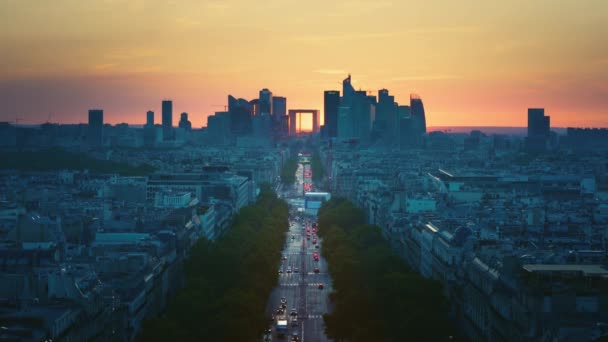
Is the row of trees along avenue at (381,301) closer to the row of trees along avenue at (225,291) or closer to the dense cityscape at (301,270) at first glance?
the dense cityscape at (301,270)

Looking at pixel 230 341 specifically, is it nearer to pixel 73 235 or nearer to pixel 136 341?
pixel 136 341

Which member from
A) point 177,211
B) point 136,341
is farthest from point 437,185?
point 136,341

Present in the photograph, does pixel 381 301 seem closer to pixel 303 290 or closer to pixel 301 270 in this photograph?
pixel 303 290

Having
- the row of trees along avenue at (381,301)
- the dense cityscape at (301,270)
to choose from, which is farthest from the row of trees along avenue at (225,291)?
the row of trees along avenue at (381,301)

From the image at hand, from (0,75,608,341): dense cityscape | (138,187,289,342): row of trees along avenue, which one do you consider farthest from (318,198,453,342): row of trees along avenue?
(138,187,289,342): row of trees along avenue

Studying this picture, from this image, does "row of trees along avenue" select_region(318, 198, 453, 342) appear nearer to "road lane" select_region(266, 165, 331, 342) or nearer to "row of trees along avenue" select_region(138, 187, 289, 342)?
"road lane" select_region(266, 165, 331, 342)

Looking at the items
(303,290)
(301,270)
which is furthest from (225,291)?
(301,270)
